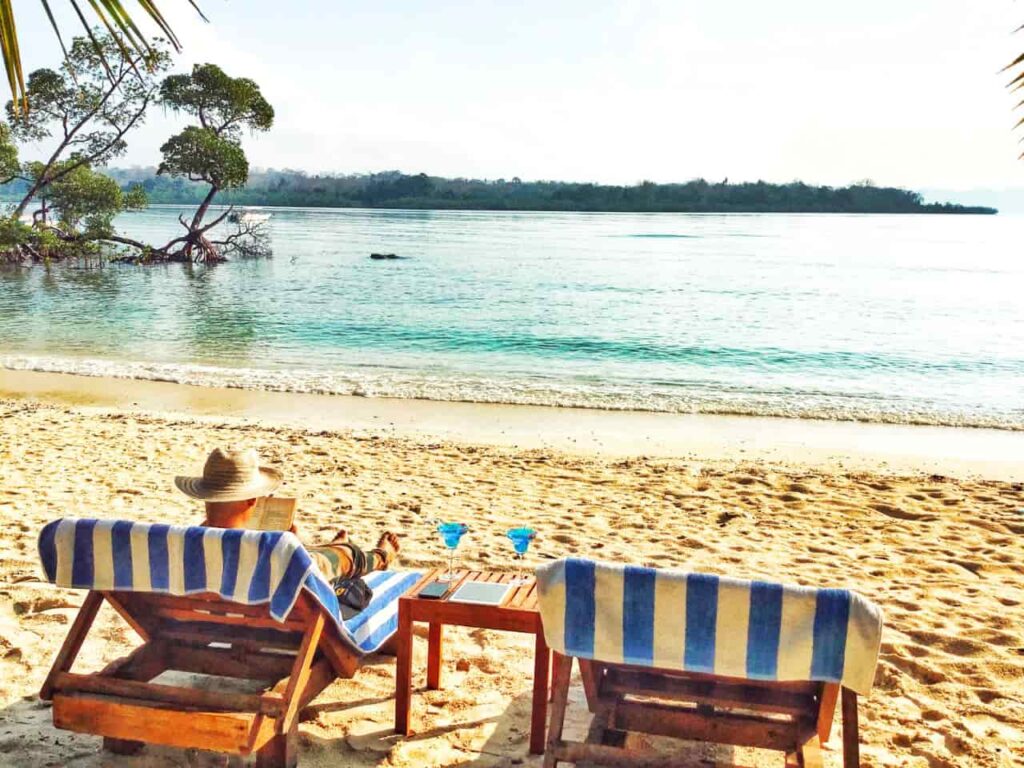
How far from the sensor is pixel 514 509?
700 cm

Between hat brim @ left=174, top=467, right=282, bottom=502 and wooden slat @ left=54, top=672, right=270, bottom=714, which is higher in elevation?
hat brim @ left=174, top=467, right=282, bottom=502

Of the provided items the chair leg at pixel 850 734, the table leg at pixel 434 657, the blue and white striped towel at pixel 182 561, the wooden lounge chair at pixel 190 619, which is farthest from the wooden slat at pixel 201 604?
the chair leg at pixel 850 734

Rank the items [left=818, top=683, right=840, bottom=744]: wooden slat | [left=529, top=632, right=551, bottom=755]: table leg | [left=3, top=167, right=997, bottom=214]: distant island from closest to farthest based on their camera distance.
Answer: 1. [left=818, top=683, right=840, bottom=744]: wooden slat
2. [left=529, top=632, right=551, bottom=755]: table leg
3. [left=3, top=167, right=997, bottom=214]: distant island

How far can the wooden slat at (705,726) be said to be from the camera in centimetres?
312

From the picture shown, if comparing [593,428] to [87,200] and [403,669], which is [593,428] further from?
[87,200]

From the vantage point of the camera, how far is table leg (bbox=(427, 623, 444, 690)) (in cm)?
402

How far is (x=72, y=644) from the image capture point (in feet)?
10.7

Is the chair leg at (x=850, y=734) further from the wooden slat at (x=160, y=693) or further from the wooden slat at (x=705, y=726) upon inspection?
the wooden slat at (x=160, y=693)

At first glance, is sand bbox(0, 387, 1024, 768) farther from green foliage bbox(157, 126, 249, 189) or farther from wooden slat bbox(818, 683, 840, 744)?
green foliage bbox(157, 126, 249, 189)

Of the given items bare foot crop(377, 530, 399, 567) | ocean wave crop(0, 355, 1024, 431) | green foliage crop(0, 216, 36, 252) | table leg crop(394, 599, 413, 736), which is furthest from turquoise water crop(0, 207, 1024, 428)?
table leg crop(394, 599, 413, 736)

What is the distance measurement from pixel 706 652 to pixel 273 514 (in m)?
2.23

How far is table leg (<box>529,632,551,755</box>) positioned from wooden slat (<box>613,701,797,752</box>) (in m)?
0.35

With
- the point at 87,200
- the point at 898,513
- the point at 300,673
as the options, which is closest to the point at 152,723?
the point at 300,673

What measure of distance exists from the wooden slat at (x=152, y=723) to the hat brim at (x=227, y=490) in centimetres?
81
